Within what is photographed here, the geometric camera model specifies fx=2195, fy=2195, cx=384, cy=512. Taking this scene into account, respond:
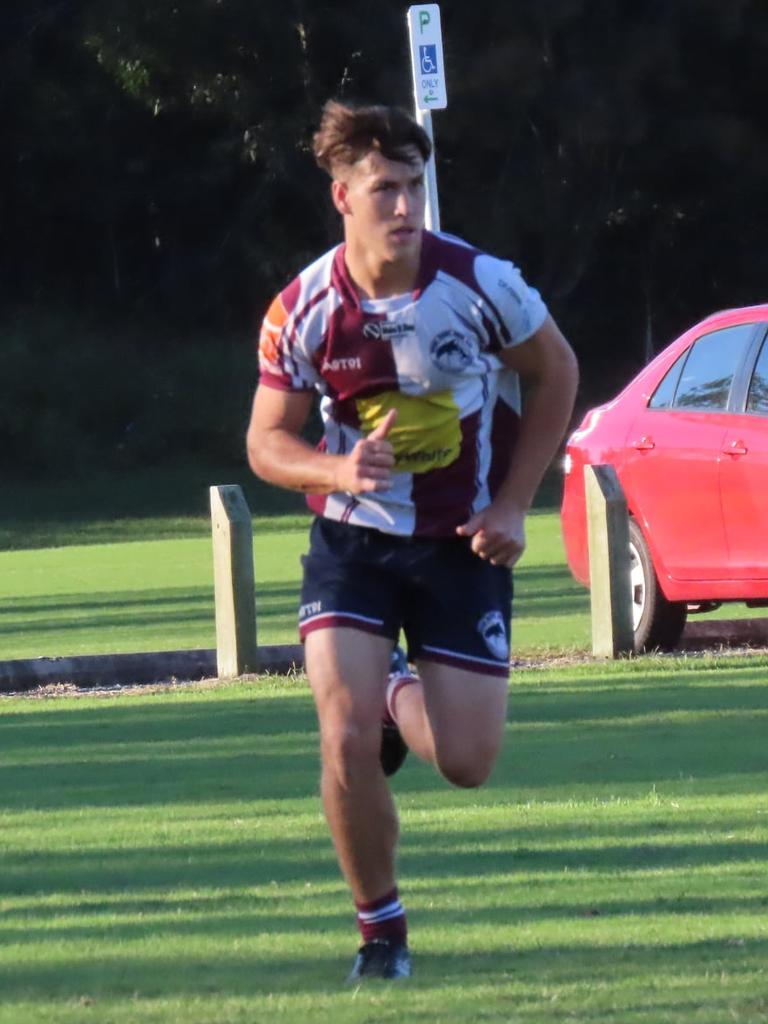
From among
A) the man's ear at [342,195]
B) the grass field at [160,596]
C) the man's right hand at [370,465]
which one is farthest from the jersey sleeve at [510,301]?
the grass field at [160,596]

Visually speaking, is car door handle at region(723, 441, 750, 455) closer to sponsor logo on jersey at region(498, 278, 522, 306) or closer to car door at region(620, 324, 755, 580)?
car door at region(620, 324, 755, 580)

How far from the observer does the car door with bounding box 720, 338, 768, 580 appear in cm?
1084

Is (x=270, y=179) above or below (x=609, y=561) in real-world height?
below

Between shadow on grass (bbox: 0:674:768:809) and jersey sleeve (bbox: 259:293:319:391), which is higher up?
jersey sleeve (bbox: 259:293:319:391)

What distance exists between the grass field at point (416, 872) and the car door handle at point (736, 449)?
1427mm

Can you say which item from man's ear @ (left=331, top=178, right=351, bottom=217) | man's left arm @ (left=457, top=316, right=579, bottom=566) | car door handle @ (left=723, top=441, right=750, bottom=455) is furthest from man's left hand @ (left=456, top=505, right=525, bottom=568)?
car door handle @ (left=723, top=441, right=750, bottom=455)

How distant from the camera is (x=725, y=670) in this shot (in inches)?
423

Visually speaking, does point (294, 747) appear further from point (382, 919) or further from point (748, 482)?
point (382, 919)

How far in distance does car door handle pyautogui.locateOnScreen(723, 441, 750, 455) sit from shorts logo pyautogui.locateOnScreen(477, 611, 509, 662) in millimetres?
5900

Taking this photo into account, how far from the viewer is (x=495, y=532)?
4.98 meters

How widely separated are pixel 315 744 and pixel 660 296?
37.0 metres

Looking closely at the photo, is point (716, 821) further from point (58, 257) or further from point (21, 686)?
point (58, 257)

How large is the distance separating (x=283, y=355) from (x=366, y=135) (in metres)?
0.54

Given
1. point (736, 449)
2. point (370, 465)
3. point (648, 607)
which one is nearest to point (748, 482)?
point (736, 449)
